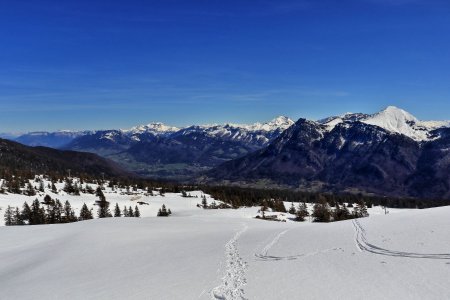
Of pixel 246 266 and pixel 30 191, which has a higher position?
pixel 30 191

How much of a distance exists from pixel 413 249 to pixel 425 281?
731 cm

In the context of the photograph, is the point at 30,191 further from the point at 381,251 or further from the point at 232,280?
the point at 381,251

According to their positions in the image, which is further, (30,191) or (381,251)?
(30,191)

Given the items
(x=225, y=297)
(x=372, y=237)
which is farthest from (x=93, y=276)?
(x=372, y=237)

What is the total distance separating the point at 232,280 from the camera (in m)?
28.3

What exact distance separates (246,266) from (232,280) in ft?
14.2

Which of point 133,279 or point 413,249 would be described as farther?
point 133,279

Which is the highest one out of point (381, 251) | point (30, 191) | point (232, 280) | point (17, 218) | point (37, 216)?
point (30, 191)

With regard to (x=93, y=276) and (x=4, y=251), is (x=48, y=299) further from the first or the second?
(x=4, y=251)

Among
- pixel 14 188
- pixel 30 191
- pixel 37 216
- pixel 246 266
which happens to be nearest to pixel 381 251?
pixel 246 266

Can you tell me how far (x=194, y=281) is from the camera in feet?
96.5

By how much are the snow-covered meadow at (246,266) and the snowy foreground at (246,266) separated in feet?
0.22

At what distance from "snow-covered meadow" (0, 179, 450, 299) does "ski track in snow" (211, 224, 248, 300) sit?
0.26 feet

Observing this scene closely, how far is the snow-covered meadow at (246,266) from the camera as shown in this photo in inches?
928
